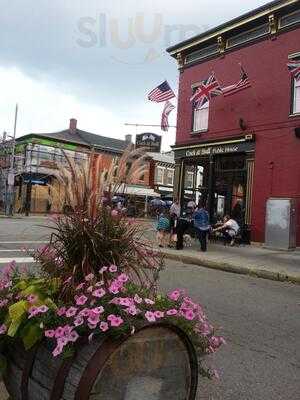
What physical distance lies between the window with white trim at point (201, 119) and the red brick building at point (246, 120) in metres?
0.04

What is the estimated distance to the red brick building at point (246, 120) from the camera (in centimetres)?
1736

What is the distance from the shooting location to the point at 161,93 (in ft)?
68.8

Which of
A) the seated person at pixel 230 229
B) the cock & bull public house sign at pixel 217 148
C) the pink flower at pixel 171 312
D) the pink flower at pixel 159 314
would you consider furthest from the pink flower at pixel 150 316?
the cock & bull public house sign at pixel 217 148

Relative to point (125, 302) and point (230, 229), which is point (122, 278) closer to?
point (125, 302)

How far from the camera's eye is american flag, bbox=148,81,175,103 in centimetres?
2091

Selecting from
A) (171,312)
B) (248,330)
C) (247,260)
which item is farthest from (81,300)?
(247,260)

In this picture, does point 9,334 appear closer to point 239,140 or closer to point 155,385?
point 155,385

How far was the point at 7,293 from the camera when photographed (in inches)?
140

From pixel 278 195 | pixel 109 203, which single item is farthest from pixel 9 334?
pixel 278 195

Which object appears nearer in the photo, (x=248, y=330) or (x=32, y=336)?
(x=32, y=336)

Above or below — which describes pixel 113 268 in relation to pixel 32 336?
above

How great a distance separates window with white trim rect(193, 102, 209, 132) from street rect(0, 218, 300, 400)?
9.43 m

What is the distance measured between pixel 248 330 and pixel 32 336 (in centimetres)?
419

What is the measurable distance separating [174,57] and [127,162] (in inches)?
785
